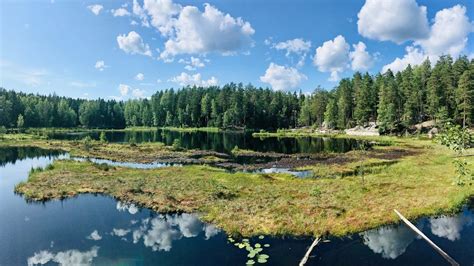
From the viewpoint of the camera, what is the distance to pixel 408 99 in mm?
113375

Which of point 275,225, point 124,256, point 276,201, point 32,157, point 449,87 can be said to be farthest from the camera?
point 449,87

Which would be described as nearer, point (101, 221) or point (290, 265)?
point (290, 265)

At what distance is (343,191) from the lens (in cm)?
3400

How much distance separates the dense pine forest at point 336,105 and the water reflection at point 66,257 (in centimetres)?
9955

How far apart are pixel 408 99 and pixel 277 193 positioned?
97.6 meters

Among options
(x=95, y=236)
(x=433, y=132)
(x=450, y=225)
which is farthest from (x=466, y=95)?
(x=95, y=236)

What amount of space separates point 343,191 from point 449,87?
9489cm

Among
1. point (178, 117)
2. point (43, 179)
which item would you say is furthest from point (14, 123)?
point (43, 179)

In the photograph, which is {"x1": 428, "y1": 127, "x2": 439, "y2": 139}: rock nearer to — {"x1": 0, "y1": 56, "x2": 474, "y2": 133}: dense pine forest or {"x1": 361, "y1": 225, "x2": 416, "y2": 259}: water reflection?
{"x1": 0, "y1": 56, "x2": 474, "y2": 133}: dense pine forest

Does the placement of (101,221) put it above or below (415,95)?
below

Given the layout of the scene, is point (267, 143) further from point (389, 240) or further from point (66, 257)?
point (66, 257)

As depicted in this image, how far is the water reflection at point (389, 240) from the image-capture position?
20.8 m

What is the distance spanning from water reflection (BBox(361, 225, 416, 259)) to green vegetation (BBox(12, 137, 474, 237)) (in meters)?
0.83

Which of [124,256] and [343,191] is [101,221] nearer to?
[124,256]
